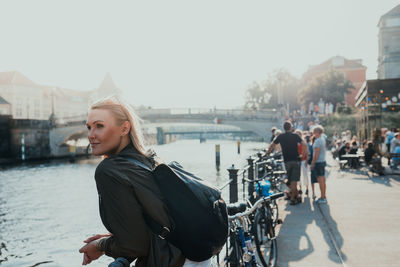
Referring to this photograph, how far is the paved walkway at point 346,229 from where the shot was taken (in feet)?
15.4

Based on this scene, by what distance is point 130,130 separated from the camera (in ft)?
5.48

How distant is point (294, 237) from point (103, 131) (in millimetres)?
4605

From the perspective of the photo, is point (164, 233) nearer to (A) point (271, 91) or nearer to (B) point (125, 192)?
(B) point (125, 192)

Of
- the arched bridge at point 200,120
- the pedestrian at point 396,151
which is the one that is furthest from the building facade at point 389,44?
the pedestrian at point 396,151

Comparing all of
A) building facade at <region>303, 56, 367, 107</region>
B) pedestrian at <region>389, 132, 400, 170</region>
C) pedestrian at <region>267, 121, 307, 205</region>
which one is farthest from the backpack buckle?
building facade at <region>303, 56, 367, 107</region>

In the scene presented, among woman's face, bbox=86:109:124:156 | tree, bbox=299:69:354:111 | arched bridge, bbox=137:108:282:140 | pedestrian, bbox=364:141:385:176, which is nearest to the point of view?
woman's face, bbox=86:109:124:156

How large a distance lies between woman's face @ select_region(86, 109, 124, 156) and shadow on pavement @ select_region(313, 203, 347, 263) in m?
3.81

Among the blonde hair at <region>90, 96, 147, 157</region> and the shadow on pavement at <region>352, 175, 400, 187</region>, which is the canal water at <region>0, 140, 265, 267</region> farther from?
the blonde hair at <region>90, 96, 147, 157</region>

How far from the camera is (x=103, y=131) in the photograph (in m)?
1.63

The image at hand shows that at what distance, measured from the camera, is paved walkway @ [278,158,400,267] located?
4.71 m

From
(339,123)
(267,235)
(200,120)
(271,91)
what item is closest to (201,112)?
(200,120)

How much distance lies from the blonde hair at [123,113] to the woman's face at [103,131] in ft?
0.06

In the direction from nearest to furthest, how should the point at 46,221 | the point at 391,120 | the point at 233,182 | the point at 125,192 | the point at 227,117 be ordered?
the point at 125,192
the point at 233,182
the point at 46,221
the point at 391,120
the point at 227,117

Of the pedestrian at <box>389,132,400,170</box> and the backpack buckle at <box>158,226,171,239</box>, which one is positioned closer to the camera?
the backpack buckle at <box>158,226,171,239</box>
